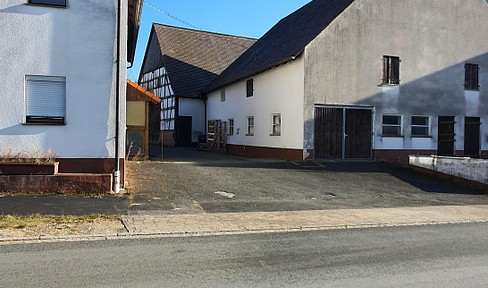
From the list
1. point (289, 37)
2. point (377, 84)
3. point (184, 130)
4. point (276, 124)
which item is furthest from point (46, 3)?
point (184, 130)

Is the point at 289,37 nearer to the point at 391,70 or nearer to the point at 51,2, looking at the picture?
the point at 391,70

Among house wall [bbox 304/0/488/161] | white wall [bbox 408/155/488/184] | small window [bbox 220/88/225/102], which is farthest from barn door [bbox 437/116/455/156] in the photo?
small window [bbox 220/88/225/102]

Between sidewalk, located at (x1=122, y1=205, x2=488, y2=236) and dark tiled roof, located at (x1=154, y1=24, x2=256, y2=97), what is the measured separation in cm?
2361

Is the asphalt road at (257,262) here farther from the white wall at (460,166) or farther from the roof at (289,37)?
the roof at (289,37)

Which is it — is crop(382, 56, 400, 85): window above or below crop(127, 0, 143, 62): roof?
below

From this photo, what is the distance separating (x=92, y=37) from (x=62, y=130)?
2608 millimetres

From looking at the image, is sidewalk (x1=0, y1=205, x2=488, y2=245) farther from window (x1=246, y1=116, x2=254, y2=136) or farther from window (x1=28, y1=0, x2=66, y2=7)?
window (x1=246, y1=116, x2=254, y2=136)

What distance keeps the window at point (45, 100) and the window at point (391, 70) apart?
14142 millimetres

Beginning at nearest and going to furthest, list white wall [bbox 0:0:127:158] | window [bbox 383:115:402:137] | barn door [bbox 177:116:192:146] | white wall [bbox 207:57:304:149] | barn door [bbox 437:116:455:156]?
1. white wall [bbox 0:0:127:158]
2. white wall [bbox 207:57:304:149]
3. window [bbox 383:115:402:137]
4. barn door [bbox 437:116:455:156]
5. barn door [bbox 177:116:192:146]

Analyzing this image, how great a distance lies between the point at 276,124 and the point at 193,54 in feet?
56.1

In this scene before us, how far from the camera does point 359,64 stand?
1856cm

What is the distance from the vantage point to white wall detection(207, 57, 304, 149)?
713 inches

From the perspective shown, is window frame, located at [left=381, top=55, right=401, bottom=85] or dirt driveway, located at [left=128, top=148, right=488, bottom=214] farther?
window frame, located at [left=381, top=55, right=401, bottom=85]

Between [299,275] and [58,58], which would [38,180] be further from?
[299,275]
